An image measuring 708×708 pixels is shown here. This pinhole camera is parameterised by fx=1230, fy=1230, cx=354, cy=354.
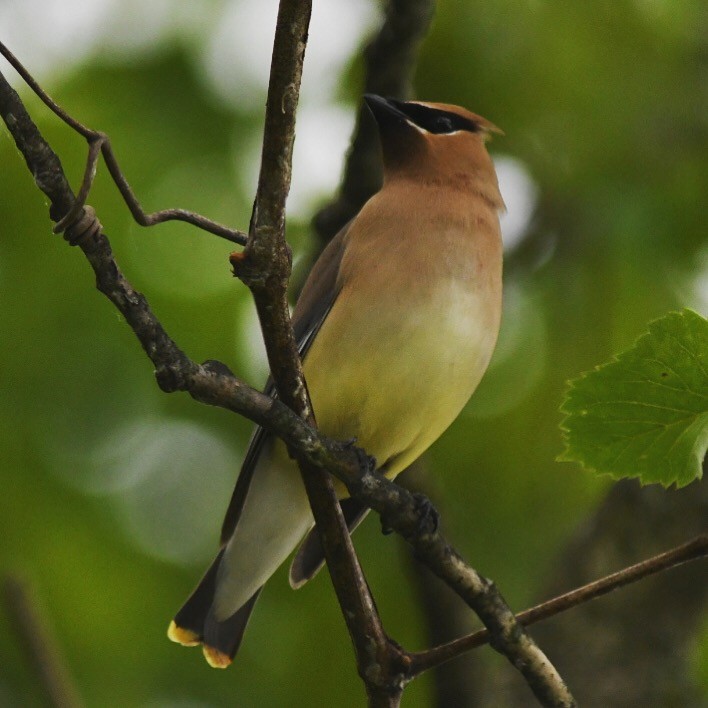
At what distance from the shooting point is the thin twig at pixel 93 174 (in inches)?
92.5

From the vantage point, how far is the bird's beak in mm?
4711

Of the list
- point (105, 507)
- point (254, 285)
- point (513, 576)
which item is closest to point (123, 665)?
point (105, 507)

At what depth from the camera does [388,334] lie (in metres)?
4.07

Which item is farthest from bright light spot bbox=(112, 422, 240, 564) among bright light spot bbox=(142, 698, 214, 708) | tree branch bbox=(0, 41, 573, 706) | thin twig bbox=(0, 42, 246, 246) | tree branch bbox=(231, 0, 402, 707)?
thin twig bbox=(0, 42, 246, 246)

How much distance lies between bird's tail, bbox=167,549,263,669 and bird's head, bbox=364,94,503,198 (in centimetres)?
181

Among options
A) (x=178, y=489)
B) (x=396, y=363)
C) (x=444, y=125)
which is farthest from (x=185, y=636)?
(x=178, y=489)

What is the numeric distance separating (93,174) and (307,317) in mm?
2122

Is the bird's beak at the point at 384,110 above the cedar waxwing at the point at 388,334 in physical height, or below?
above

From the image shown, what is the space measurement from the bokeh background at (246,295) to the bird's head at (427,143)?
50.8 inches

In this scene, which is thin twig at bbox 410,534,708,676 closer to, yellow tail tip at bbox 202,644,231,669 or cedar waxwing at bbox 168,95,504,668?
cedar waxwing at bbox 168,95,504,668

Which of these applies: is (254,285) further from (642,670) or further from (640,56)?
(640,56)

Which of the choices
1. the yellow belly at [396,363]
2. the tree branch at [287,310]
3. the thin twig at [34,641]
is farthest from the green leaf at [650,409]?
the thin twig at [34,641]

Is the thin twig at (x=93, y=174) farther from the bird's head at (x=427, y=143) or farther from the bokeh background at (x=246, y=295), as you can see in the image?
the bokeh background at (x=246, y=295)

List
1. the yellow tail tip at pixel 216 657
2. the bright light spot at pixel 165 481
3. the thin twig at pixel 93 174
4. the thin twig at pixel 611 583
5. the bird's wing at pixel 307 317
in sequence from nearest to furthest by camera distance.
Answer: the thin twig at pixel 93 174 → the thin twig at pixel 611 583 → the bird's wing at pixel 307 317 → the yellow tail tip at pixel 216 657 → the bright light spot at pixel 165 481
